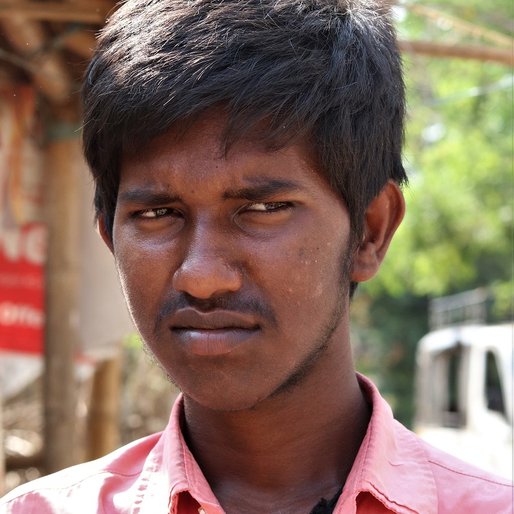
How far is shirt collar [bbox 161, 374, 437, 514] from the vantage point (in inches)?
62.7

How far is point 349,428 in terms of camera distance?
1759mm

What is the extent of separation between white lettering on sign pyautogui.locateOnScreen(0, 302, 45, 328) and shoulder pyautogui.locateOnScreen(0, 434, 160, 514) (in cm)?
288

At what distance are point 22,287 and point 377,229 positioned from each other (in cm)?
311

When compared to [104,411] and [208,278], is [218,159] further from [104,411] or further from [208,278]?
[104,411]

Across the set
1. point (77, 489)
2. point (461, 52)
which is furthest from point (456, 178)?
point (77, 489)

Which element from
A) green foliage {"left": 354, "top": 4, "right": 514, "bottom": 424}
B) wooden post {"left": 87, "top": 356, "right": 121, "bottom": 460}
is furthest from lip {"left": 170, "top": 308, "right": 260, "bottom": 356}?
green foliage {"left": 354, "top": 4, "right": 514, "bottom": 424}

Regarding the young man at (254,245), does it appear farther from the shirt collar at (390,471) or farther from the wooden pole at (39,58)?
the wooden pole at (39,58)

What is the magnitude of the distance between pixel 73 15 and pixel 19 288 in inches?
63.0

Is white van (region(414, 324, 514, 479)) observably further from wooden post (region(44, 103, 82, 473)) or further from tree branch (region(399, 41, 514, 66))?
wooden post (region(44, 103, 82, 473))

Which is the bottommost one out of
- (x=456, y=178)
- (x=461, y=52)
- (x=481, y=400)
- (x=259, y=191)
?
(x=481, y=400)

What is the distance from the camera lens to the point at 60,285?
464 cm

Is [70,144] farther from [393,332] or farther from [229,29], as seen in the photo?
[393,332]

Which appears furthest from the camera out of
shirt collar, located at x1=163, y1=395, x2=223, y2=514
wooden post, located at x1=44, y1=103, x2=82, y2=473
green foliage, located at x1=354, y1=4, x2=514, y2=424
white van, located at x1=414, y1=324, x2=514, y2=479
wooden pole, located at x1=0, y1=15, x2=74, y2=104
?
green foliage, located at x1=354, y1=4, x2=514, y2=424

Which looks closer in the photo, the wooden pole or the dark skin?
the dark skin
